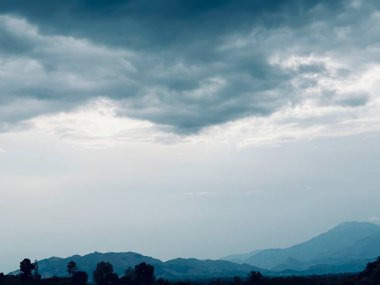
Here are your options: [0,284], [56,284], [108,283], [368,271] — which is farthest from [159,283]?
[368,271]

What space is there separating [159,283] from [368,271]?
2992 inches

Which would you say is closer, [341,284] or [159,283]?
[341,284]

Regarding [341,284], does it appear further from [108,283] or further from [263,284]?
[108,283]

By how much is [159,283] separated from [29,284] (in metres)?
50.5

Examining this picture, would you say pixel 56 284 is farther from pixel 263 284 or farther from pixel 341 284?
pixel 341 284

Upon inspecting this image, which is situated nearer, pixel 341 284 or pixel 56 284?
pixel 341 284

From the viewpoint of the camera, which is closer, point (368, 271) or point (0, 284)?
point (368, 271)

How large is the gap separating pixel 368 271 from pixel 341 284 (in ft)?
35.8

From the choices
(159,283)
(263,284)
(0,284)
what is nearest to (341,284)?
(263,284)

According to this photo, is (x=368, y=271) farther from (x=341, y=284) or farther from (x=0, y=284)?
(x=0, y=284)

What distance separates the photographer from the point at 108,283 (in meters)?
199

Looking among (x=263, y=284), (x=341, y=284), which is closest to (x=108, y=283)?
(x=263, y=284)

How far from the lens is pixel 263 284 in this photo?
19988 centimetres

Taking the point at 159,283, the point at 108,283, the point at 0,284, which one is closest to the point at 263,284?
the point at 159,283
